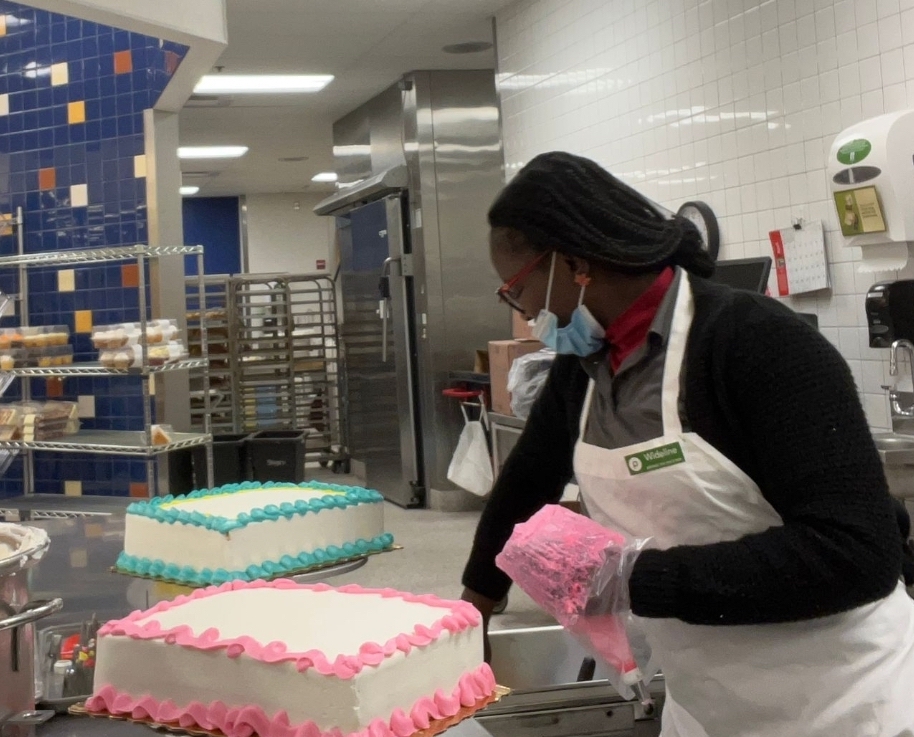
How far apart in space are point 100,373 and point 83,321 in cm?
54

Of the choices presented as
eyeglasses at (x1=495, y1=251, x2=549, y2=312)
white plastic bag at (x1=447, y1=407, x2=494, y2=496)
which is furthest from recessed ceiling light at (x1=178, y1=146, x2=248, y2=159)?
eyeglasses at (x1=495, y1=251, x2=549, y2=312)

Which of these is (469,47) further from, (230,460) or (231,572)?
(231,572)

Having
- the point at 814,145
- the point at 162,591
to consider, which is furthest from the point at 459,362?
the point at 162,591

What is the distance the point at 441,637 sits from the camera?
4.66ft

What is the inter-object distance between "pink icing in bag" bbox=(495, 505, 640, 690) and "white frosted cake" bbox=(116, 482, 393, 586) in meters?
0.87

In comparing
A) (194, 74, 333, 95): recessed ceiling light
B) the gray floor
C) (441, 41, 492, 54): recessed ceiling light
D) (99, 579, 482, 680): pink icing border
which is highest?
(194, 74, 333, 95): recessed ceiling light

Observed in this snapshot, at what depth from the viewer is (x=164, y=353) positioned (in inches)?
180

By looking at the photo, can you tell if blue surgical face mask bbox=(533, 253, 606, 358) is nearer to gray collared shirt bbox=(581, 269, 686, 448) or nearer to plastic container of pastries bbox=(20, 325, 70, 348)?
gray collared shirt bbox=(581, 269, 686, 448)

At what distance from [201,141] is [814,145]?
22.9ft

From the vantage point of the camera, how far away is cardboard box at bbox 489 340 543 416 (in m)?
4.97

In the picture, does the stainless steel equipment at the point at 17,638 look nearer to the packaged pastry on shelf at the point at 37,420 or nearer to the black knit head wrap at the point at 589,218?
the black knit head wrap at the point at 589,218

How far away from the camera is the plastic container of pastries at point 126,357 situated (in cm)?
452

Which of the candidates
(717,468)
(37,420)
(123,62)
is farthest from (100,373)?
(717,468)

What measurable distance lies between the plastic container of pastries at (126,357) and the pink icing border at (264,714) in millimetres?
3240
